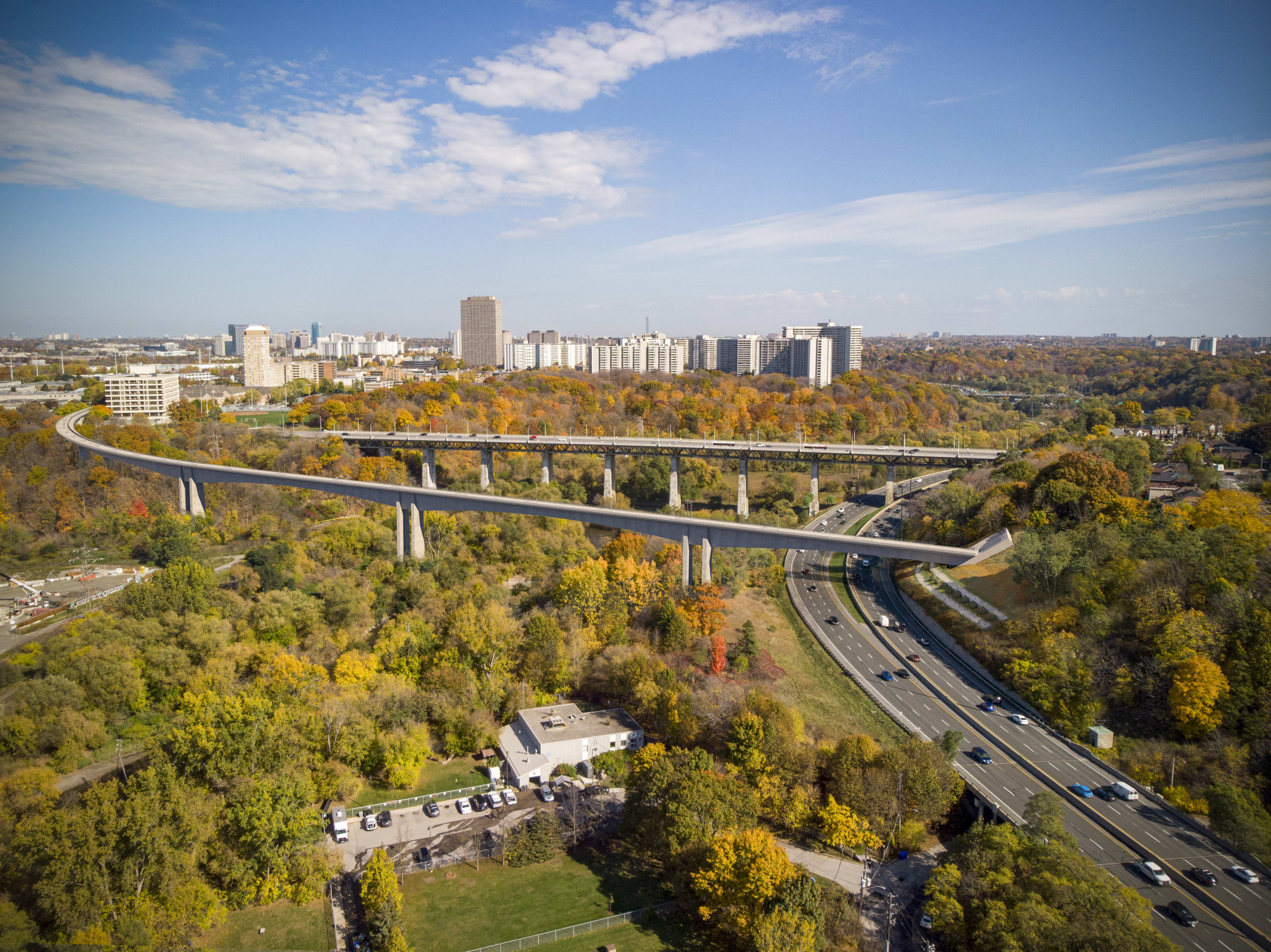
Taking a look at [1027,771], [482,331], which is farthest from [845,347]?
[1027,771]

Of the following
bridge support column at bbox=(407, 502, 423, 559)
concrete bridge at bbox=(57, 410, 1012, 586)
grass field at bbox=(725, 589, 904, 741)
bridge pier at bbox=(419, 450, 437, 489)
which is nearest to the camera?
grass field at bbox=(725, 589, 904, 741)

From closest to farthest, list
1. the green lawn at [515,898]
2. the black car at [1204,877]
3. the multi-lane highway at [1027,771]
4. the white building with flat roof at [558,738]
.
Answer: the multi-lane highway at [1027,771] < the green lawn at [515,898] < the black car at [1204,877] < the white building with flat roof at [558,738]

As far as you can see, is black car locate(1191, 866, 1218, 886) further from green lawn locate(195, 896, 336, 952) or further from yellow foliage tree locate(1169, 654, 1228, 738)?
green lawn locate(195, 896, 336, 952)

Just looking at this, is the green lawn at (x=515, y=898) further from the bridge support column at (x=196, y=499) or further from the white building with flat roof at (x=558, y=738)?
the bridge support column at (x=196, y=499)

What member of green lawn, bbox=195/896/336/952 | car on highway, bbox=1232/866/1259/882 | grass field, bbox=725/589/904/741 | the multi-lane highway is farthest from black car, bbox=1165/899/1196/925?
green lawn, bbox=195/896/336/952

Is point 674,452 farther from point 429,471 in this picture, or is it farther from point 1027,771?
point 1027,771

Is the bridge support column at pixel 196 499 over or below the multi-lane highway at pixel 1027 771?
over

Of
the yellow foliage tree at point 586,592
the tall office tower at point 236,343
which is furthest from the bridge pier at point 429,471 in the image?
the tall office tower at point 236,343
